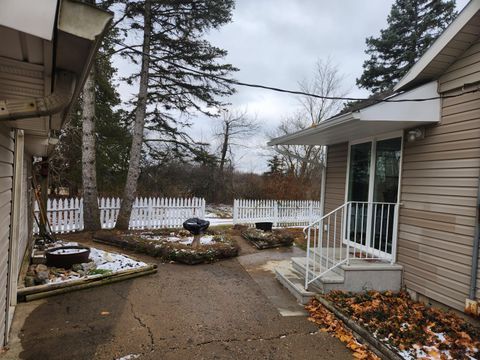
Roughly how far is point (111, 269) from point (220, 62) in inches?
289

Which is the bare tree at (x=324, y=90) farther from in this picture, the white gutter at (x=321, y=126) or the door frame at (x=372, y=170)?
the white gutter at (x=321, y=126)

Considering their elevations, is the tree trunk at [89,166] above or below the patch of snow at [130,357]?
above

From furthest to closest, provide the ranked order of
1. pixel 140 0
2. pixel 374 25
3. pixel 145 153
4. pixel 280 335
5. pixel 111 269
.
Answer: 1. pixel 374 25
2. pixel 145 153
3. pixel 140 0
4. pixel 111 269
5. pixel 280 335

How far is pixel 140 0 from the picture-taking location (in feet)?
28.1

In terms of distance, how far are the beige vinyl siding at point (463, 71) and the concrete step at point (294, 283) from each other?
11.0 ft

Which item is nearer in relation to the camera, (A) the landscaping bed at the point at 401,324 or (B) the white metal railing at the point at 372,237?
(A) the landscaping bed at the point at 401,324

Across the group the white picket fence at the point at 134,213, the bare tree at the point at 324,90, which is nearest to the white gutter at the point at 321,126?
the white picket fence at the point at 134,213

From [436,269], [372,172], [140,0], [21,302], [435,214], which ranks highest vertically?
[140,0]

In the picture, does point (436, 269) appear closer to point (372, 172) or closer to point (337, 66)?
point (372, 172)

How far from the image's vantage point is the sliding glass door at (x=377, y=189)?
4.60 m

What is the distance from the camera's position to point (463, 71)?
12.0 ft

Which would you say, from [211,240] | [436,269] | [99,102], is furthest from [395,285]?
[99,102]

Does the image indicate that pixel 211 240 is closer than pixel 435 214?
No

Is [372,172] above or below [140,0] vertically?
below
